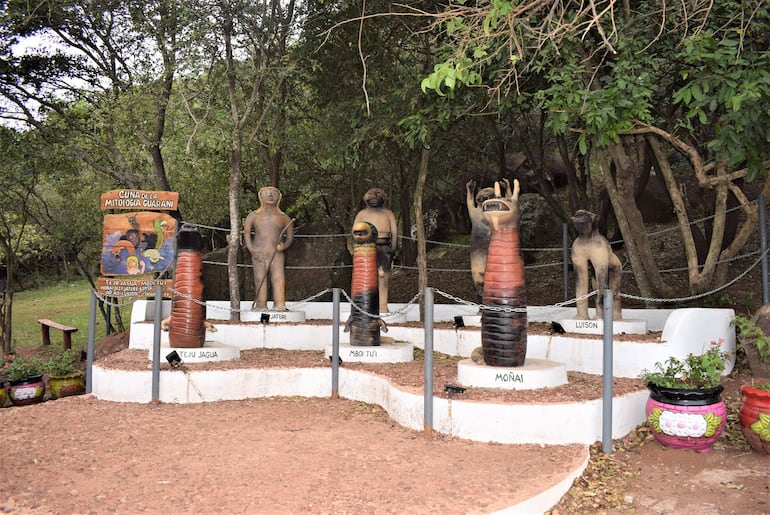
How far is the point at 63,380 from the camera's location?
920cm

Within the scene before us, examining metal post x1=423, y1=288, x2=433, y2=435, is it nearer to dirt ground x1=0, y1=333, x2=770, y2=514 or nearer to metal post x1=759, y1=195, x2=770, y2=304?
dirt ground x1=0, y1=333, x2=770, y2=514

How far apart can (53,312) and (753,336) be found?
20665 mm

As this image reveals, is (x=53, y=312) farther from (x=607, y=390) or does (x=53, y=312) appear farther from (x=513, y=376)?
(x=607, y=390)

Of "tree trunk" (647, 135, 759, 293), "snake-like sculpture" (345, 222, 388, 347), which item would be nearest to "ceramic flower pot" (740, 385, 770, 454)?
"tree trunk" (647, 135, 759, 293)

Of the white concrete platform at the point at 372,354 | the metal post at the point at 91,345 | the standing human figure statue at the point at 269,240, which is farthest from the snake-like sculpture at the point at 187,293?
the standing human figure statue at the point at 269,240

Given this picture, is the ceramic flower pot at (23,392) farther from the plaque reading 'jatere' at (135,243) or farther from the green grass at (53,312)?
the green grass at (53,312)

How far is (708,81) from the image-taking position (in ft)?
20.9

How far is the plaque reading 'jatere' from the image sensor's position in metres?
11.0

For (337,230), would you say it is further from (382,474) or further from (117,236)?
(382,474)

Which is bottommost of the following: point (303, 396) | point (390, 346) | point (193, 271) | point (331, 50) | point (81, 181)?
point (303, 396)

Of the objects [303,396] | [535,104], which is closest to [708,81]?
[535,104]

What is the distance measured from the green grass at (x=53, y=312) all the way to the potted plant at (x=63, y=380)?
21.4 ft

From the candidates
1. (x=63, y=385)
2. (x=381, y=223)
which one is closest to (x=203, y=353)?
(x=63, y=385)

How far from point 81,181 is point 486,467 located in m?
13.1
